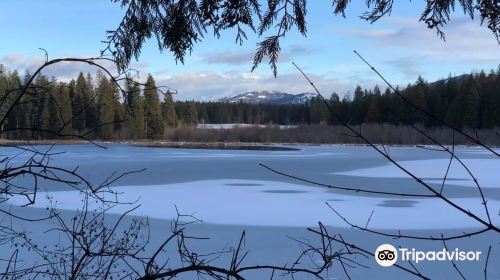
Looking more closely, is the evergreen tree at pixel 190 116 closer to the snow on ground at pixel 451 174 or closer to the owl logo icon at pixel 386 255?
the snow on ground at pixel 451 174

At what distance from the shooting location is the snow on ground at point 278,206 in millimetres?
8297

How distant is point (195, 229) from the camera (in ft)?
25.5

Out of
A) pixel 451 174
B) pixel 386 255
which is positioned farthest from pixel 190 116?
pixel 386 255

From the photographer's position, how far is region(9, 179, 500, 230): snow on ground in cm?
830

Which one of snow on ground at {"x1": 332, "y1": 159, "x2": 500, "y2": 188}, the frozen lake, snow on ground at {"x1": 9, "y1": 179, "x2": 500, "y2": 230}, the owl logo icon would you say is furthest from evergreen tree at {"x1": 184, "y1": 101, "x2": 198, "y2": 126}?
the owl logo icon

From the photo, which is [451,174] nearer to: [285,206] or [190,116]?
[285,206]

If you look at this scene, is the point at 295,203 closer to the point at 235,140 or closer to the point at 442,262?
the point at 442,262

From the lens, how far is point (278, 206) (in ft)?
31.9

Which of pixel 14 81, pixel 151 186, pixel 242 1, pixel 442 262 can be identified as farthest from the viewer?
pixel 151 186

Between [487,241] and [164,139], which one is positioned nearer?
[487,241]

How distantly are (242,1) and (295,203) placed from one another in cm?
864

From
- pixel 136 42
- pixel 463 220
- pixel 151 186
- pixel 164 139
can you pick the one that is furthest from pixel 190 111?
pixel 136 42

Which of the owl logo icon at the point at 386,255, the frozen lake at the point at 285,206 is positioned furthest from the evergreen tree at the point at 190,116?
the owl logo icon at the point at 386,255

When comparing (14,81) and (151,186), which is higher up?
(14,81)
